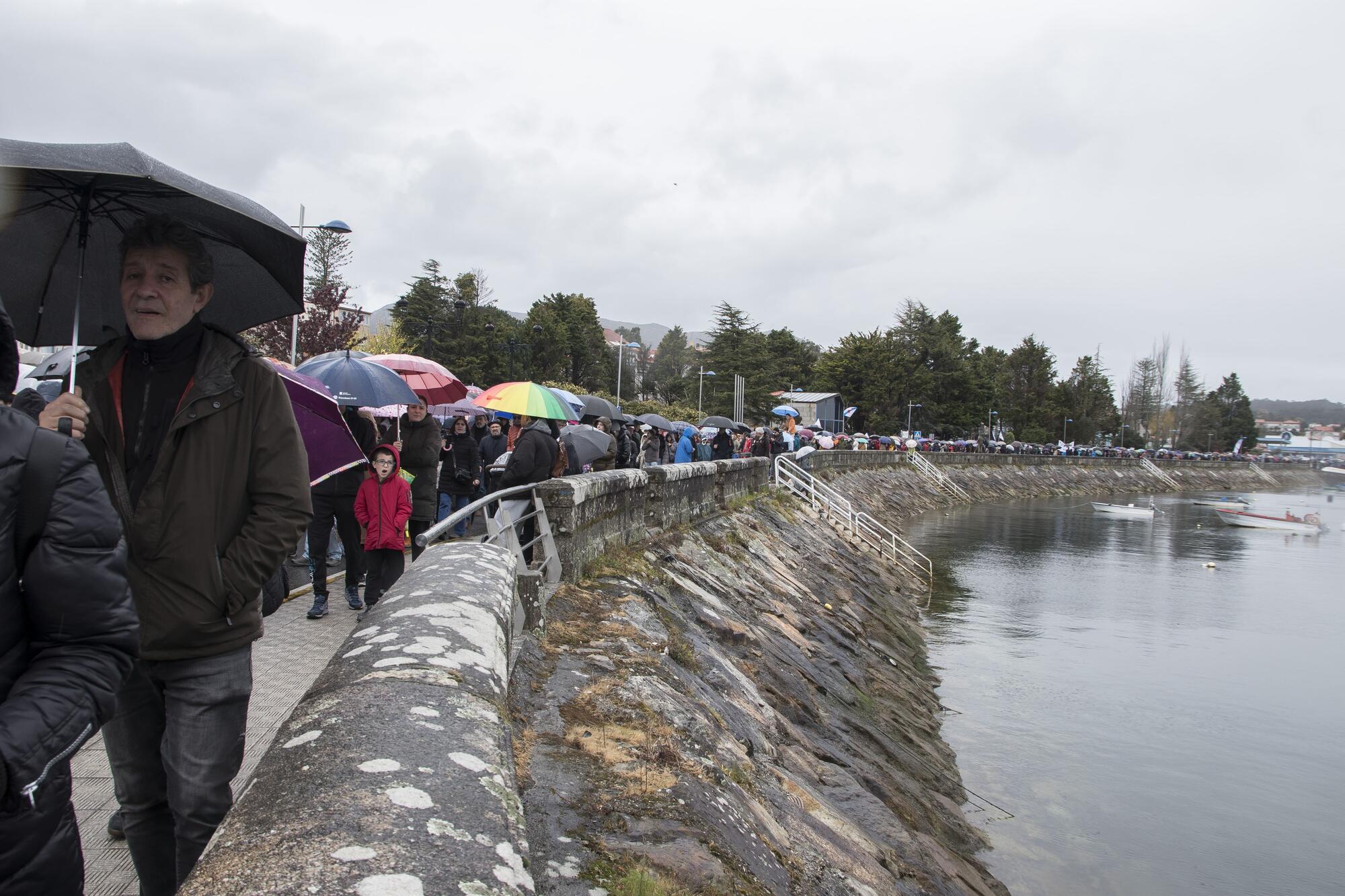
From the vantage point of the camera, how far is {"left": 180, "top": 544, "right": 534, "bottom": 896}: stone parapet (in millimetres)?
1930

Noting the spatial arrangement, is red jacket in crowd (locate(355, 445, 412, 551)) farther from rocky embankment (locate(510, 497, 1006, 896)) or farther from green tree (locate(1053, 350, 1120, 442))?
green tree (locate(1053, 350, 1120, 442))

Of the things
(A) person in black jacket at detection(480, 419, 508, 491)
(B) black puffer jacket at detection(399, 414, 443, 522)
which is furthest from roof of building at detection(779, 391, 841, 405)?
(B) black puffer jacket at detection(399, 414, 443, 522)

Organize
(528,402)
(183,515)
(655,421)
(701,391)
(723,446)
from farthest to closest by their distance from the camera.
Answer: (701,391)
(723,446)
(655,421)
(528,402)
(183,515)

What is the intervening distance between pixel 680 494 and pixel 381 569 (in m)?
5.66

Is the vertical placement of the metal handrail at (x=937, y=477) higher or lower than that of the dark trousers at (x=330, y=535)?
lower

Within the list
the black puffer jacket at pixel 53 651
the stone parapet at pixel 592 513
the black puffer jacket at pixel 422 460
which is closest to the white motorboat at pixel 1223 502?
the stone parapet at pixel 592 513

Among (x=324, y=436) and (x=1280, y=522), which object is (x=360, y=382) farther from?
(x=1280, y=522)

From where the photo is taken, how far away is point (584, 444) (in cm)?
1208

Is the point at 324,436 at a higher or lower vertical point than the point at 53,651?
higher

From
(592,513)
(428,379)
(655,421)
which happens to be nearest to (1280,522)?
(655,421)

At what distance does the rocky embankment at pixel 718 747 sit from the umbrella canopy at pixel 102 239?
2.13m

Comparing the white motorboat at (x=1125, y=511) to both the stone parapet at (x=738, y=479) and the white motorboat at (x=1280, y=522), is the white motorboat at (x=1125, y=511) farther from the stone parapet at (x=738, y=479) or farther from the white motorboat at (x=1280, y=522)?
the stone parapet at (x=738, y=479)

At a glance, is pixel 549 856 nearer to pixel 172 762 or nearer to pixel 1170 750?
pixel 172 762

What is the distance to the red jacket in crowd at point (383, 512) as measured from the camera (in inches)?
305
